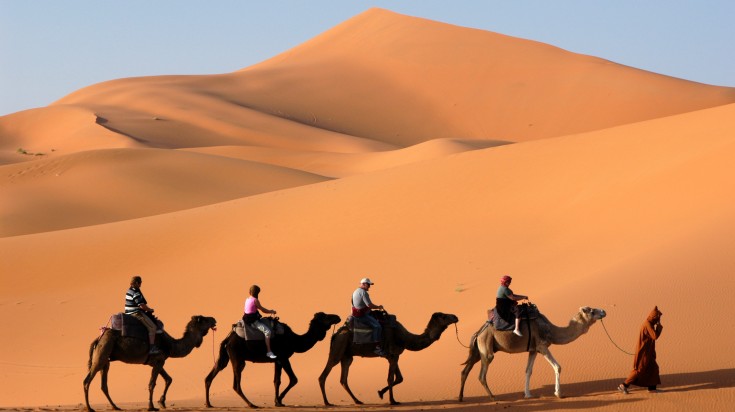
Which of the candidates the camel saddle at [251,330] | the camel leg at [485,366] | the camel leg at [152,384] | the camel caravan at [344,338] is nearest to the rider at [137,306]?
the camel caravan at [344,338]

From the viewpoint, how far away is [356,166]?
6531 cm

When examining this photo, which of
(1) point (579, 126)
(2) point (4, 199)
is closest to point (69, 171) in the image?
(2) point (4, 199)

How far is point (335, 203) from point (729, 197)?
40.4ft

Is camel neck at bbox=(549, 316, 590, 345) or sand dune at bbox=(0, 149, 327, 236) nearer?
camel neck at bbox=(549, 316, 590, 345)

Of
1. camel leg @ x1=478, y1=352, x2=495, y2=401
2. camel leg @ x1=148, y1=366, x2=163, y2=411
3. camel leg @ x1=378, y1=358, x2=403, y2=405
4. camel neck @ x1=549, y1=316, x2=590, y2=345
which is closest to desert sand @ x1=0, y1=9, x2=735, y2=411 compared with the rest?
camel leg @ x1=378, y1=358, x2=403, y2=405

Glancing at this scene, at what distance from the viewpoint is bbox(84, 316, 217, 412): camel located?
50.5 feet

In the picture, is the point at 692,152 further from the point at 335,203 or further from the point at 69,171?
the point at 69,171

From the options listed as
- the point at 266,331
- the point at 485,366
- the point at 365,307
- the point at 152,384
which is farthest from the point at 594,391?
the point at 152,384

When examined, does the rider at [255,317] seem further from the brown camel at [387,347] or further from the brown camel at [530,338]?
the brown camel at [530,338]

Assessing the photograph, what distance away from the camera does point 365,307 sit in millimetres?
15734

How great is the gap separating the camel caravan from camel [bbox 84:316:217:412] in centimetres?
1

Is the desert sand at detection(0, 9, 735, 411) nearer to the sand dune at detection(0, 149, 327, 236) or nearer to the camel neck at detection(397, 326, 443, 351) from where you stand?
the sand dune at detection(0, 149, 327, 236)

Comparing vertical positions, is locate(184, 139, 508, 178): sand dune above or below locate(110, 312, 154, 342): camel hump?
above

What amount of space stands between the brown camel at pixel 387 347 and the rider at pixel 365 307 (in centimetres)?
17
